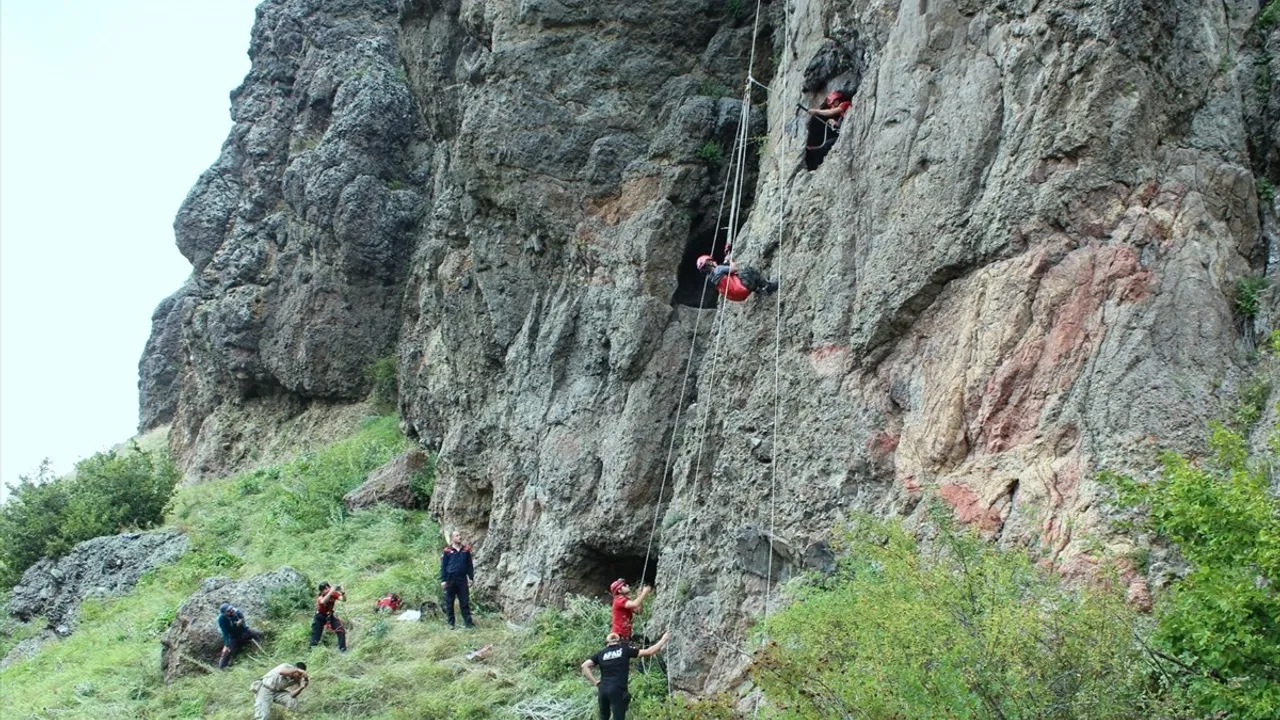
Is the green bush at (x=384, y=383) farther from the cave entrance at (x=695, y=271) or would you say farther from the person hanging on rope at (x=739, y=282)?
the person hanging on rope at (x=739, y=282)

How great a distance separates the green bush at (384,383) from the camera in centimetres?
2969

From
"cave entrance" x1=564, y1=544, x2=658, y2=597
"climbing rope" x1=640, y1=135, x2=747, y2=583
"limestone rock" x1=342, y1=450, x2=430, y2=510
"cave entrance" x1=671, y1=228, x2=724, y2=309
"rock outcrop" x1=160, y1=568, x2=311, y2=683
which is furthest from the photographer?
"limestone rock" x1=342, y1=450, x2=430, y2=510

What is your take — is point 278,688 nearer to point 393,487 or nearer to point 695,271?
point 393,487

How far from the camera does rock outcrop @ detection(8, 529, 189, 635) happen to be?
23.6 metres

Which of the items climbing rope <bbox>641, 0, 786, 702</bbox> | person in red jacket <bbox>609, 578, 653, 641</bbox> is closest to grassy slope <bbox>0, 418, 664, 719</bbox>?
person in red jacket <bbox>609, 578, 653, 641</bbox>

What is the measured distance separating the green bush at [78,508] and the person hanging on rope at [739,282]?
18.5 metres

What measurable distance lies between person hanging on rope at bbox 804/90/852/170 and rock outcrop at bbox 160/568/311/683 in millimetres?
11509

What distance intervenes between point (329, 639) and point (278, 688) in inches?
98.4

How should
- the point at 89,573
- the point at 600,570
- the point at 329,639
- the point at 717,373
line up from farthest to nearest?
1. the point at 89,573
2. the point at 329,639
3. the point at 600,570
4. the point at 717,373

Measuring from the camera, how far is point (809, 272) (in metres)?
13.8

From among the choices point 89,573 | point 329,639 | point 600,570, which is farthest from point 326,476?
point 600,570

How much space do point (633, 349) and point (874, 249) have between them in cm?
544

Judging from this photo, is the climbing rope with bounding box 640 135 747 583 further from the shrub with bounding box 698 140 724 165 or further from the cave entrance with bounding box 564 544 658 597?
the shrub with bounding box 698 140 724 165

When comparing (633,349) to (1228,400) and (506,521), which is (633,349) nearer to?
(506,521)
